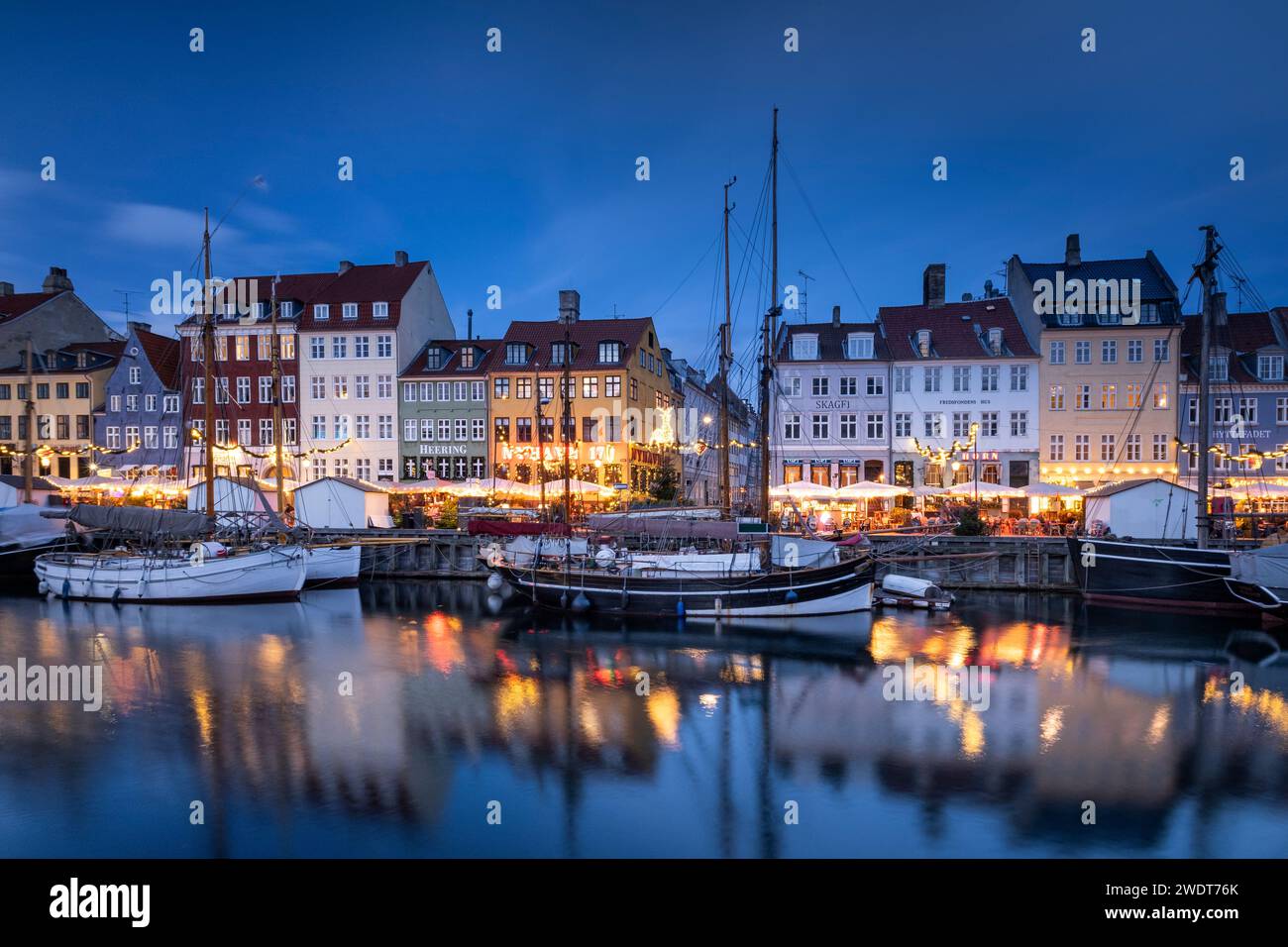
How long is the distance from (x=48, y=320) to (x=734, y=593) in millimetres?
60735

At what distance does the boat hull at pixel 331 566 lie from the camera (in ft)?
111

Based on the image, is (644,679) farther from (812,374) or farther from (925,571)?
(812,374)

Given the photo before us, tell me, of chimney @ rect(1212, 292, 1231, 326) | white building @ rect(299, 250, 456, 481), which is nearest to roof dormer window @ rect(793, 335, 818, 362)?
chimney @ rect(1212, 292, 1231, 326)

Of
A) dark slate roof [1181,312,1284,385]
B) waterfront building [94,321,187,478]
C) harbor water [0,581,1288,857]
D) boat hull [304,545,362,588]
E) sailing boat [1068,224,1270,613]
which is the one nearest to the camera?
harbor water [0,581,1288,857]

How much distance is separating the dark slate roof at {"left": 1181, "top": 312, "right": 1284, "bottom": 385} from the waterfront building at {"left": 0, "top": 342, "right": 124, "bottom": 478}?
72.6 metres

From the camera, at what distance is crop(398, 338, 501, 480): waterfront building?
170 ft

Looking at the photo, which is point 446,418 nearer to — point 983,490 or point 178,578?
point 178,578

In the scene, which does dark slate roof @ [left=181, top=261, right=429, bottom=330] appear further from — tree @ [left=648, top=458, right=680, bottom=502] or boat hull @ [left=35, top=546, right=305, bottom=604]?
boat hull @ [left=35, top=546, right=305, bottom=604]

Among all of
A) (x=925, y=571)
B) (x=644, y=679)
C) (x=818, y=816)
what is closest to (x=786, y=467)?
(x=925, y=571)

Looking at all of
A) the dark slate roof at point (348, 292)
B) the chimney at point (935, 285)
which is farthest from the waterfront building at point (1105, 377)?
the dark slate roof at point (348, 292)

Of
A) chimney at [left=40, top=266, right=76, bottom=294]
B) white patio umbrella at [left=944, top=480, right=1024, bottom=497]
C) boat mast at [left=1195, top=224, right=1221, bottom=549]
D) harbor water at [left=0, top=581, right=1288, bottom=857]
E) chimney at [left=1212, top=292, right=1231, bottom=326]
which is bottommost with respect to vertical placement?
harbor water at [left=0, top=581, right=1288, bottom=857]

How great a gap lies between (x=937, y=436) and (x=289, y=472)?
1682 inches

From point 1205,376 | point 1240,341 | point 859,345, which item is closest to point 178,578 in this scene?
point 859,345

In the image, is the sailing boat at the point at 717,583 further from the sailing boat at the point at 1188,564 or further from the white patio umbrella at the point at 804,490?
the sailing boat at the point at 1188,564
